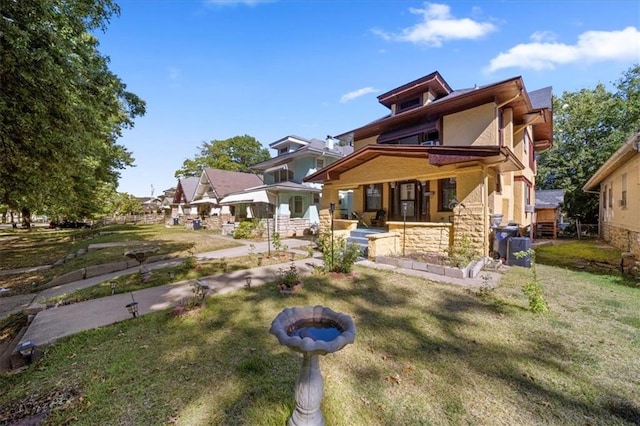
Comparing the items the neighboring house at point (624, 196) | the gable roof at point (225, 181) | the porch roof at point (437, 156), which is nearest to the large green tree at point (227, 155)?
the gable roof at point (225, 181)

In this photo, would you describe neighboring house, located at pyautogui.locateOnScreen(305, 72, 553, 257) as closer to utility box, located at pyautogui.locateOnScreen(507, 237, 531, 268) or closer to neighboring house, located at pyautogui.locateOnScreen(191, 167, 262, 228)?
utility box, located at pyautogui.locateOnScreen(507, 237, 531, 268)

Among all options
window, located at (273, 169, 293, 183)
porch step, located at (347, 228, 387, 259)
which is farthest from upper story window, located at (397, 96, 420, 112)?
window, located at (273, 169, 293, 183)

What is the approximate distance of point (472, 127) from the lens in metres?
13.1

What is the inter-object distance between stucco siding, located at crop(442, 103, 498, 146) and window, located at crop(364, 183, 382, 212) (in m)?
4.54

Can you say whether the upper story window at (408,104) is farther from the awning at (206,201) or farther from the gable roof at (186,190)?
the gable roof at (186,190)

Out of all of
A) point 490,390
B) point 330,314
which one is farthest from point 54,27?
point 490,390

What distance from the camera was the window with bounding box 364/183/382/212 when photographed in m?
16.3

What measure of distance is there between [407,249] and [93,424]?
10.5m

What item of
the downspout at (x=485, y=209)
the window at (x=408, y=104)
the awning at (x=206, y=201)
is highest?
the window at (x=408, y=104)

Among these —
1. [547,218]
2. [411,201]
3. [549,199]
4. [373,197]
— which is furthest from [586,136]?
[373,197]

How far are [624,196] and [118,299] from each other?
20.4 metres

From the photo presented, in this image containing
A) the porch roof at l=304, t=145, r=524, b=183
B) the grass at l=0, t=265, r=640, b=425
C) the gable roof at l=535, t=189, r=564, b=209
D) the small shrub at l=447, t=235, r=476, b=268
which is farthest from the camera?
the gable roof at l=535, t=189, r=564, b=209

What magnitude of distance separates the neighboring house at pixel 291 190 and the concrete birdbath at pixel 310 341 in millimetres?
16793

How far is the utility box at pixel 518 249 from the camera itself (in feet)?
31.3
